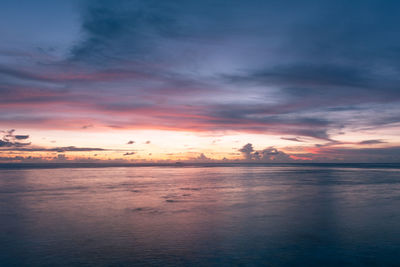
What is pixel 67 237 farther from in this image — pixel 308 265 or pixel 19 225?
pixel 308 265

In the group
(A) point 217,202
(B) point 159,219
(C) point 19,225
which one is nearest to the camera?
(C) point 19,225

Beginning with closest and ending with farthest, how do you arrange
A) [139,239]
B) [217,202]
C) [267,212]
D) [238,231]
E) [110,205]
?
[139,239]
[238,231]
[267,212]
[110,205]
[217,202]

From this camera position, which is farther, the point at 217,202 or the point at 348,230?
the point at 217,202

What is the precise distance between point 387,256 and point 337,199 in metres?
16.3

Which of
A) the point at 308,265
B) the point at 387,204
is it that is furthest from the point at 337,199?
the point at 308,265

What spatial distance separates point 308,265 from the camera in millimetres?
11984

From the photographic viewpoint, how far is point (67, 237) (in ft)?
51.5

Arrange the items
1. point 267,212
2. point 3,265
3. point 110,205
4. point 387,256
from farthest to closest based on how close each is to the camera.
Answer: point 110,205, point 267,212, point 387,256, point 3,265

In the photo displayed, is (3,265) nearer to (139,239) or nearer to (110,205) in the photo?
(139,239)

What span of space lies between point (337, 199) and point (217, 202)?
10.7 m

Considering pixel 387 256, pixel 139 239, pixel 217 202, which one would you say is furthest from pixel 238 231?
pixel 217 202

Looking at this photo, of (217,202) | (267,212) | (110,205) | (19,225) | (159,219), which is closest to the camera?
(19,225)

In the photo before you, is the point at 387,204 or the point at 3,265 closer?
the point at 3,265

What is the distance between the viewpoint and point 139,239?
15.3m
